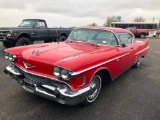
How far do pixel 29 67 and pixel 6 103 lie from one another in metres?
0.93

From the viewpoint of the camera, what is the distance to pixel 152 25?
27.8 m

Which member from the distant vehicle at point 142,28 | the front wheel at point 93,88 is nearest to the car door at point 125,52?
the front wheel at point 93,88

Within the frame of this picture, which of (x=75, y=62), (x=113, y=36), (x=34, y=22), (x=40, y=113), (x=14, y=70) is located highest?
(x=34, y=22)

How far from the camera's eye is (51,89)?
2764 mm

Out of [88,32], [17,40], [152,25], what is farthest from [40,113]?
[152,25]

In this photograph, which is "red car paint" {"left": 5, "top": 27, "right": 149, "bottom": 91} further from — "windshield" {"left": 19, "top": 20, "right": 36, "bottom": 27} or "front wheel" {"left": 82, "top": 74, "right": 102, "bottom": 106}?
"windshield" {"left": 19, "top": 20, "right": 36, "bottom": 27}

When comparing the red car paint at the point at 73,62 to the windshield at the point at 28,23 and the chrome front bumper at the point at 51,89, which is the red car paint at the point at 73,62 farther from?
the windshield at the point at 28,23

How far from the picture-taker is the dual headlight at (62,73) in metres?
2.57

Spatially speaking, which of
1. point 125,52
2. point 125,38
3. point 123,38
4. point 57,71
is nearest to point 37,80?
point 57,71

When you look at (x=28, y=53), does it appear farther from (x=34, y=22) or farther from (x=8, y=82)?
(x=34, y=22)

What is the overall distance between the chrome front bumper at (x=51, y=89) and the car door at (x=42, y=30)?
264 inches

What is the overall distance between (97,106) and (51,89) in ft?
3.63

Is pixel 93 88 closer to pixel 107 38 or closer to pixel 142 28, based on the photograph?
pixel 107 38

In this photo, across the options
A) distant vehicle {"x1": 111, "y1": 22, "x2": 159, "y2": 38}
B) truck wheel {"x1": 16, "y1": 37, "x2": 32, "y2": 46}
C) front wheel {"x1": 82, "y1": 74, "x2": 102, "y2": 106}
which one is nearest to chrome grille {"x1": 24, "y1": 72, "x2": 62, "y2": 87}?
front wheel {"x1": 82, "y1": 74, "x2": 102, "y2": 106}
